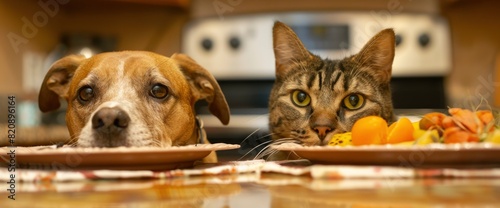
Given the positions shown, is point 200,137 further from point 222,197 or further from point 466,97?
point 466,97

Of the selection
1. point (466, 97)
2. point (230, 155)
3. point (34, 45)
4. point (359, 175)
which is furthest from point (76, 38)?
point (359, 175)

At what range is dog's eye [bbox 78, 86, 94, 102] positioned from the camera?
1.57 metres

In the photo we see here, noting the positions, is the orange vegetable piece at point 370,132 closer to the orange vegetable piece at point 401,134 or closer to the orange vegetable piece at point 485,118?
the orange vegetable piece at point 401,134

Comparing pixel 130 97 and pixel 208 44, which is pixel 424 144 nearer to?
pixel 130 97

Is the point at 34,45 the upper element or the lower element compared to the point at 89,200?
upper

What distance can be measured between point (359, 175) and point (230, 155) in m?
2.35

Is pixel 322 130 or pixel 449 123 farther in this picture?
pixel 322 130

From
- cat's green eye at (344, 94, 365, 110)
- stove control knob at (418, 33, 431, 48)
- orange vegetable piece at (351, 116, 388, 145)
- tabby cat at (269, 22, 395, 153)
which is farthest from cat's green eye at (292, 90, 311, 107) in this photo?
stove control knob at (418, 33, 431, 48)

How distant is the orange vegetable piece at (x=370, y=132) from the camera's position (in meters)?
1.13

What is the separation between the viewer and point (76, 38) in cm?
396

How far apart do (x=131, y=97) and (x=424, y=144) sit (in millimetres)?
797

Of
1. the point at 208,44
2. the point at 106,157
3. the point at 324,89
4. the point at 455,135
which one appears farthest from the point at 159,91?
the point at 208,44

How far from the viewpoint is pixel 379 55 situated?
5.38 ft

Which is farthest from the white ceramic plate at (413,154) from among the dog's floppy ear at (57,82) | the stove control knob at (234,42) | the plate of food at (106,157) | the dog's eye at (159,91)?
the stove control knob at (234,42)
